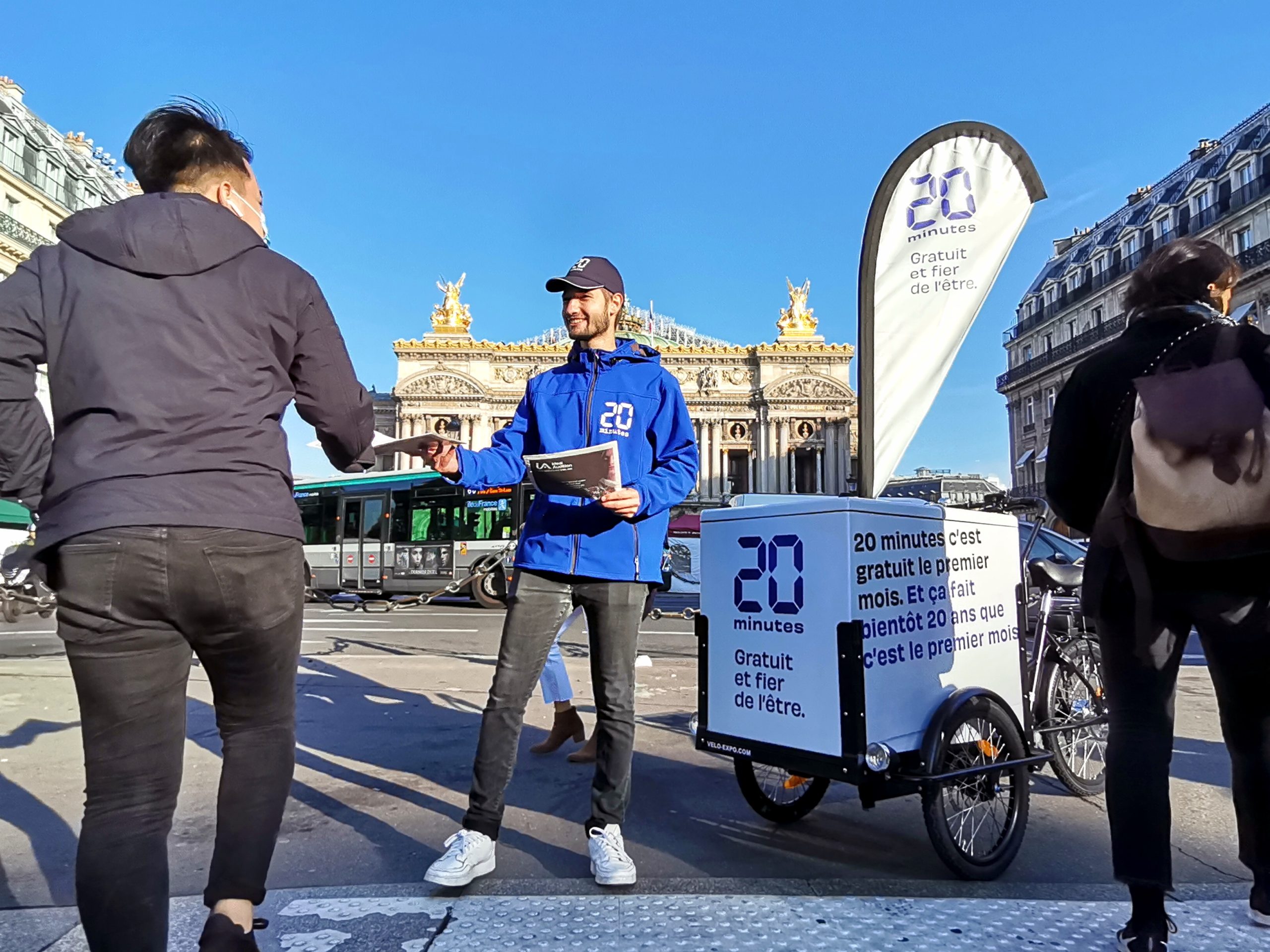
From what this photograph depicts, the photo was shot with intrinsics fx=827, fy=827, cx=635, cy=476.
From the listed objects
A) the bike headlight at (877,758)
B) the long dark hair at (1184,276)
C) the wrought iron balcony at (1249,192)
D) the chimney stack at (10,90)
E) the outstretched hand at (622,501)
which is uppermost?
the chimney stack at (10,90)

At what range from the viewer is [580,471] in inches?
99.5

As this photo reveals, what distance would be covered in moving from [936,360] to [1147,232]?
57851 mm

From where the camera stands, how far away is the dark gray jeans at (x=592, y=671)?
8.94 ft

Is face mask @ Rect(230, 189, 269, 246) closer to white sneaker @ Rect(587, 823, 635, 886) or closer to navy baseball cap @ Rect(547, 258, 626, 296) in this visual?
navy baseball cap @ Rect(547, 258, 626, 296)

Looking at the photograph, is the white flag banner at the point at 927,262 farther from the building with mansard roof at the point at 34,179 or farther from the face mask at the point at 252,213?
the building with mansard roof at the point at 34,179

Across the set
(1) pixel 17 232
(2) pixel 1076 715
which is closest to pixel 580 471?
(2) pixel 1076 715

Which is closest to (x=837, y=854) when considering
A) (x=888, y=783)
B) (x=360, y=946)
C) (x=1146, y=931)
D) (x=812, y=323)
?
(x=888, y=783)

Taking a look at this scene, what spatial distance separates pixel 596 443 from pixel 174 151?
5.06 ft

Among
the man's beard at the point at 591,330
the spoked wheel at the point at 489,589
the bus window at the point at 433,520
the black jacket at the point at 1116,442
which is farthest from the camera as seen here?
the bus window at the point at 433,520

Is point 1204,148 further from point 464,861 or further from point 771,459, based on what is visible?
point 464,861

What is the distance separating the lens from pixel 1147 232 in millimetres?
51594

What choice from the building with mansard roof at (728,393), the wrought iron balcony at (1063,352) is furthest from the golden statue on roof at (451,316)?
the wrought iron balcony at (1063,352)

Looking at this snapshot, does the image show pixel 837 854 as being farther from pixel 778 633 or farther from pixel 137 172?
pixel 137 172

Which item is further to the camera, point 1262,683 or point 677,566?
point 677,566
